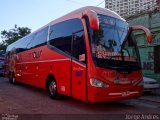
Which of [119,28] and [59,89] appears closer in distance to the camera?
[119,28]

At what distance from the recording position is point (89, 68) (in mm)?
9008

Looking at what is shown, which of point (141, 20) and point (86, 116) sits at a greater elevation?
point (141, 20)

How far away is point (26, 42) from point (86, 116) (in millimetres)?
10080

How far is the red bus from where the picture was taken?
893 cm

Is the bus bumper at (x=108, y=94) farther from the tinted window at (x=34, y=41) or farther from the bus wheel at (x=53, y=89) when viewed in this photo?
the tinted window at (x=34, y=41)

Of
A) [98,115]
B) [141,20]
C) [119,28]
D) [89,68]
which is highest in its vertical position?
[141,20]

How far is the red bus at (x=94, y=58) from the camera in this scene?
352 inches

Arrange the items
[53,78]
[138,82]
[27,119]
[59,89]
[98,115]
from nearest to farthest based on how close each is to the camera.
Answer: [27,119], [98,115], [138,82], [59,89], [53,78]

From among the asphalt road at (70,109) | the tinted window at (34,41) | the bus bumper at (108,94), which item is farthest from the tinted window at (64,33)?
the bus bumper at (108,94)

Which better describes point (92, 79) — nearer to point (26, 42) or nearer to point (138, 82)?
point (138, 82)

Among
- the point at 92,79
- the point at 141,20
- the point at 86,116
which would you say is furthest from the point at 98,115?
the point at 141,20

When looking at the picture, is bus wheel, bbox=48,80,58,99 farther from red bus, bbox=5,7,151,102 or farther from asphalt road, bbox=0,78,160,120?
asphalt road, bbox=0,78,160,120

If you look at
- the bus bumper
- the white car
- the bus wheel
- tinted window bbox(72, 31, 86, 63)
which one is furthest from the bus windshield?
the white car

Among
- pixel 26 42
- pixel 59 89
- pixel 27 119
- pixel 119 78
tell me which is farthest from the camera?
pixel 26 42
